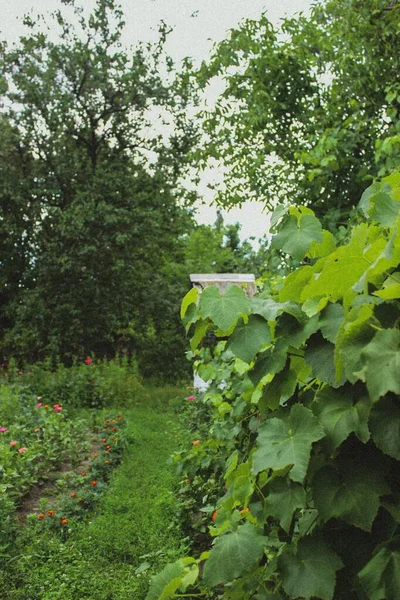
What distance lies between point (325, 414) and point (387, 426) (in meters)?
0.14

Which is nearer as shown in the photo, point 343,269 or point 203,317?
point 343,269

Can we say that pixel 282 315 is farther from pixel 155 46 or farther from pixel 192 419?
pixel 155 46

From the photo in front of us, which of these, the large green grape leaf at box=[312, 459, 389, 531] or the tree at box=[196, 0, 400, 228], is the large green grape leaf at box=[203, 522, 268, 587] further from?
the tree at box=[196, 0, 400, 228]

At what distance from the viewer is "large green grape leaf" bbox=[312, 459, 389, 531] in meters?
0.98

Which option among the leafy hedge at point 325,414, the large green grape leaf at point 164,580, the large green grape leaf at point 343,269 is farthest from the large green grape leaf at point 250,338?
the large green grape leaf at point 164,580

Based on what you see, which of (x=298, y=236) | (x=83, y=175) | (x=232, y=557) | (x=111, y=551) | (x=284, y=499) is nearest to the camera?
(x=284, y=499)

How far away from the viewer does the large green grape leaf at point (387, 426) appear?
0.91 metres

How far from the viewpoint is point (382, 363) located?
0.86m

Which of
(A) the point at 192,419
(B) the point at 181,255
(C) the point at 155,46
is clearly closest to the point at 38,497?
(A) the point at 192,419

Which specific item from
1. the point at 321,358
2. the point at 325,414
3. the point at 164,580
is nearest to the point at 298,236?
the point at 321,358

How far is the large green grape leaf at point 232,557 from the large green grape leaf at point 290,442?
0.25 meters

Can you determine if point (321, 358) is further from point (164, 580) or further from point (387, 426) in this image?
point (164, 580)

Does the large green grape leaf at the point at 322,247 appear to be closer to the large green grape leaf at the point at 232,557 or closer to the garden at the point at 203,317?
the garden at the point at 203,317

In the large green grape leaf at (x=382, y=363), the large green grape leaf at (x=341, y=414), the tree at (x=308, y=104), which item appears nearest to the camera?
the large green grape leaf at (x=382, y=363)
